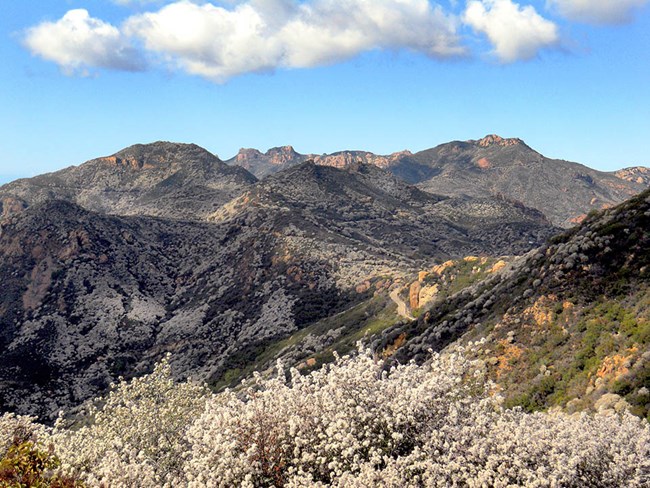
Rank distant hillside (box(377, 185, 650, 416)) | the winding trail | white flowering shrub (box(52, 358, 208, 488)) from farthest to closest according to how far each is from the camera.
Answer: the winding trail < distant hillside (box(377, 185, 650, 416)) < white flowering shrub (box(52, 358, 208, 488))

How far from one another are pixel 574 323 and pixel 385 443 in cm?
2348

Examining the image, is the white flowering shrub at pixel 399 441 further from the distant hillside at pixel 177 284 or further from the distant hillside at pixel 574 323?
the distant hillside at pixel 177 284

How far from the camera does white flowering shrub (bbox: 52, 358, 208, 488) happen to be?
17.7 metres

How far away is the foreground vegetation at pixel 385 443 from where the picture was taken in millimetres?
13055

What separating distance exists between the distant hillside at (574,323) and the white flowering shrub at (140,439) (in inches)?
556

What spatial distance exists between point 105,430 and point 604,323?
30.1 m

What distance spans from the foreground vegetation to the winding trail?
194 feet

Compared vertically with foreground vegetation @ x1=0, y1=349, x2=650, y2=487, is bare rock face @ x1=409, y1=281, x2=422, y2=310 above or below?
below

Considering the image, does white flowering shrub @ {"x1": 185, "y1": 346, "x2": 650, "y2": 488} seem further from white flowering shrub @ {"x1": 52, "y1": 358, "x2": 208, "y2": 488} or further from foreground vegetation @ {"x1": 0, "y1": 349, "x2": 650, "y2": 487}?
white flowering shrub @ {"x1": 52, "y1": 358, "x2": 208, "y2": 488}

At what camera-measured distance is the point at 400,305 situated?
84812 millimetres

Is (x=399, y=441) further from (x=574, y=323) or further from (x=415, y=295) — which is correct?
(x=415, y=295)

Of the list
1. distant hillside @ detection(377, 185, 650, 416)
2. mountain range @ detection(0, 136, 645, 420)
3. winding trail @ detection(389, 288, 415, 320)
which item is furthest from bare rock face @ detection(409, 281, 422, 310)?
distant hillside @ detection(377, 185, 650, 416)

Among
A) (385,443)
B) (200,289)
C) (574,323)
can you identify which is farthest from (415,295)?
(200,289)

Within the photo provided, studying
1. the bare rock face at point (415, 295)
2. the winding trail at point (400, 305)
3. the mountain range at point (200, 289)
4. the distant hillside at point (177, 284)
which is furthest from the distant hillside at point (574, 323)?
the distant hillside at point (177, 284)
